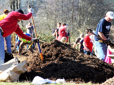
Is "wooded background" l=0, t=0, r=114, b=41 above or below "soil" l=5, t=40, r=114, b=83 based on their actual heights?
above

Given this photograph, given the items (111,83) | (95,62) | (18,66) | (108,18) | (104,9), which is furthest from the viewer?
(104,9)

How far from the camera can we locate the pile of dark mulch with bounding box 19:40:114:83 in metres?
5.02

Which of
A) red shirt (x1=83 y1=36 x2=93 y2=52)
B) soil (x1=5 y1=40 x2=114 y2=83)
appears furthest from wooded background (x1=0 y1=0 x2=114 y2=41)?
soil (x1=5 y1=40 x2=114 y2=83)

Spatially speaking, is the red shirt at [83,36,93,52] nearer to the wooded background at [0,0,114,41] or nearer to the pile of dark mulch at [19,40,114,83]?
the pile of dark mulch at [19,40,114,83]

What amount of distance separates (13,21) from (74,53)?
6.49 feet

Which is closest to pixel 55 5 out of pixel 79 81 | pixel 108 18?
pixel 108 18

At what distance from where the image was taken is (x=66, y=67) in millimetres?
5168

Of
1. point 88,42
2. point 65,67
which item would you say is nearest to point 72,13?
point 88,42

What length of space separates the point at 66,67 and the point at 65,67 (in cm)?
3

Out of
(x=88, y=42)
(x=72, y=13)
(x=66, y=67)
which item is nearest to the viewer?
(x=66, y=67)

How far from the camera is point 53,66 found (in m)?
5.26

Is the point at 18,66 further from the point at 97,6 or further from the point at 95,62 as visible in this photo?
the point at 97,6

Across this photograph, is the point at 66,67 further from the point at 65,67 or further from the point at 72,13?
the point at 72,13

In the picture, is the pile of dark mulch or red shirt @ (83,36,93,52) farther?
red shirt @ (83,36,93,52)
